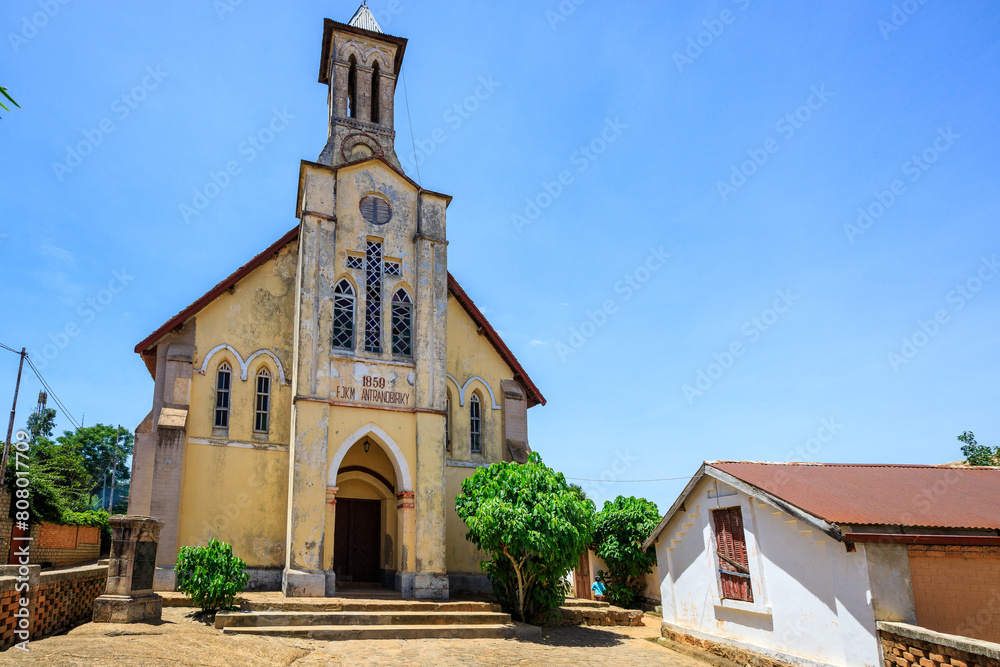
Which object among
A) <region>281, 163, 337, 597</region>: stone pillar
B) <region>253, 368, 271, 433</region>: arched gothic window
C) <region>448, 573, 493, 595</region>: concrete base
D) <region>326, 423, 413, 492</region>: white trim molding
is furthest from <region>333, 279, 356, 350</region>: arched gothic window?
<region>448, 573, 493, 595</region>: concrete base

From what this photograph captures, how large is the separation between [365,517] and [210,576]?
22.4ft

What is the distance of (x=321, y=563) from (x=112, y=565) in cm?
438

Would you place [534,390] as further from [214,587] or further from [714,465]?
[214,587]

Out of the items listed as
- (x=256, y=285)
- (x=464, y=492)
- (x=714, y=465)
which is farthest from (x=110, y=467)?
(x=714, y=465)

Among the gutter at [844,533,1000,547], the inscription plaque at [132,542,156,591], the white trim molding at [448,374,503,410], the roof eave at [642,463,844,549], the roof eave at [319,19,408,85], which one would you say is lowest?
the inscription plaque at [132,542,156,591]

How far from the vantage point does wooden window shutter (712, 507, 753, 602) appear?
11.7 metres


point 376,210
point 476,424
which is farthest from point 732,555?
point 376,210

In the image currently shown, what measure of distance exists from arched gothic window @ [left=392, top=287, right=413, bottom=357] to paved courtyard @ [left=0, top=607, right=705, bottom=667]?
713cm

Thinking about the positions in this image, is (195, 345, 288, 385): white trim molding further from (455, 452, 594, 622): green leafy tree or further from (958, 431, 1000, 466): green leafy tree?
(958, 431, 1000, 466): green leafy tree

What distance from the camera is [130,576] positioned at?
11703mm

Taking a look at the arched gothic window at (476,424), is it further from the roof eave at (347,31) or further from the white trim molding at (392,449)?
the roof eave at (347,31)

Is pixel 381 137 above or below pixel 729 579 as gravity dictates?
above

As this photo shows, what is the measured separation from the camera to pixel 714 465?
12.6 metres

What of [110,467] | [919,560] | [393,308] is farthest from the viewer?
[110,467]
